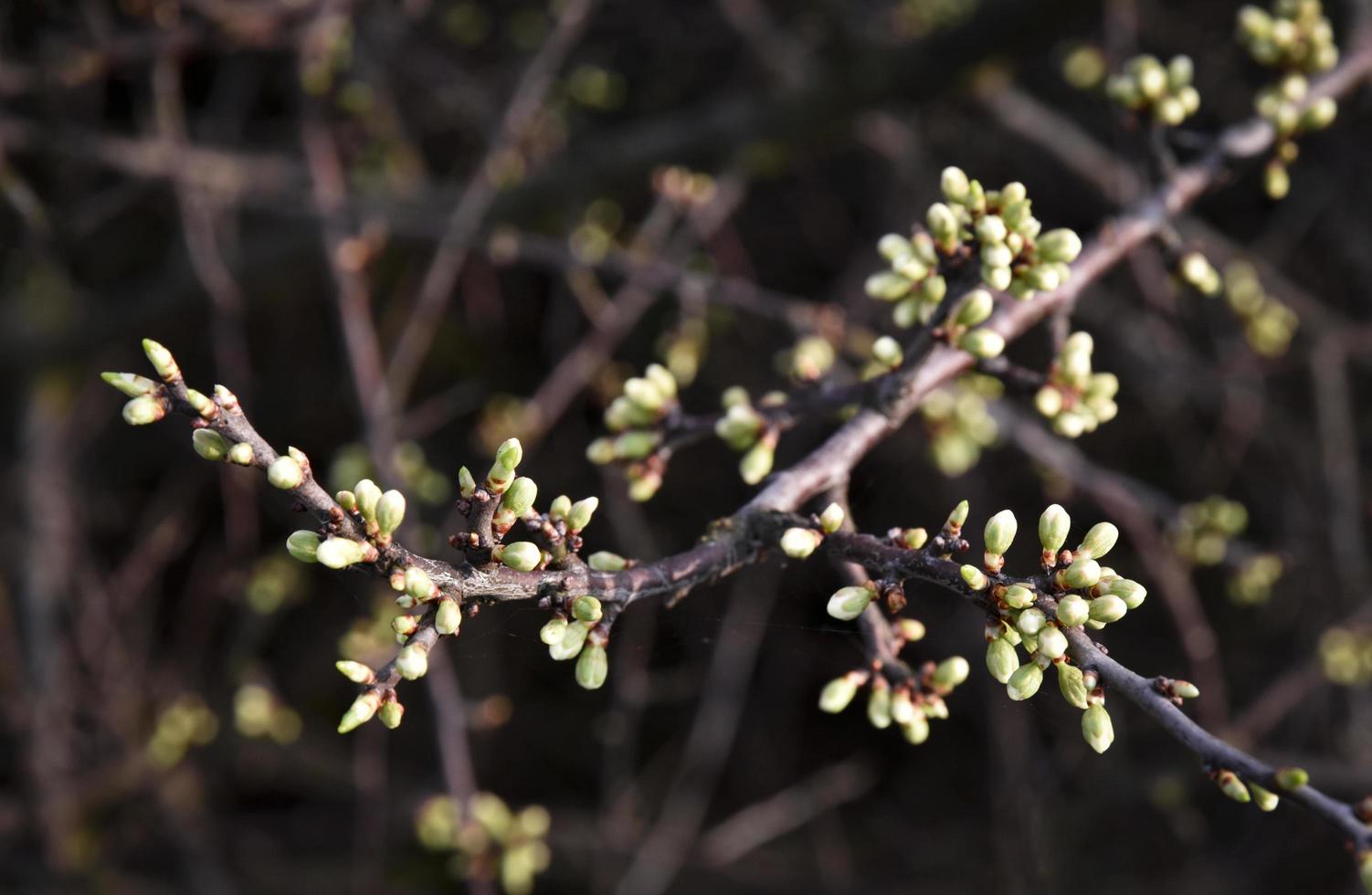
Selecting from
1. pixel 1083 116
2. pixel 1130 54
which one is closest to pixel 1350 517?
pixel 1130 54

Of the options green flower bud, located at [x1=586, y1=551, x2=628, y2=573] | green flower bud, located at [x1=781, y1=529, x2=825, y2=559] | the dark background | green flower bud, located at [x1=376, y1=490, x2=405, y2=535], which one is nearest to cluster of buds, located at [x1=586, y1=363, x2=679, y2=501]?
green flower bud, located at [x1=586, y1=551, x2=628, y2=573]

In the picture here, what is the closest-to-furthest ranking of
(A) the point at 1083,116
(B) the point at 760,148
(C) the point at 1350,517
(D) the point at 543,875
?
(C) the point at 1350,517
(B) the point at 760,148
(A) the point at 1083,116
(D) the point at 543,875

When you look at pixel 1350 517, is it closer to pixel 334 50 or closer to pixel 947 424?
pixel 947 424

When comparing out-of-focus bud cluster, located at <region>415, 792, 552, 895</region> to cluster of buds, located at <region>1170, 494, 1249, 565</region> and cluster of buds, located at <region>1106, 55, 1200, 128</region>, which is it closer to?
cluster of buds, located at <region>1170, 494, 1249, 565</region>

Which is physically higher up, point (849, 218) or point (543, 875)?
point (849, 218)

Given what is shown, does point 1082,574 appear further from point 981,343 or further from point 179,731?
point 179,731

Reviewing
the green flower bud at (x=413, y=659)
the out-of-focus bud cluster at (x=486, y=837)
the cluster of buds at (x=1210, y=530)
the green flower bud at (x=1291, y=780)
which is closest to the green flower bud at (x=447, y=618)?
the green flower bud at (x=413, y=659)

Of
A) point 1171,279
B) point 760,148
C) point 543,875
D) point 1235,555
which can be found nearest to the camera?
point 1171,279

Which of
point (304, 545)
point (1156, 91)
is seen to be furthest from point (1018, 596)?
point (1156, 91)
